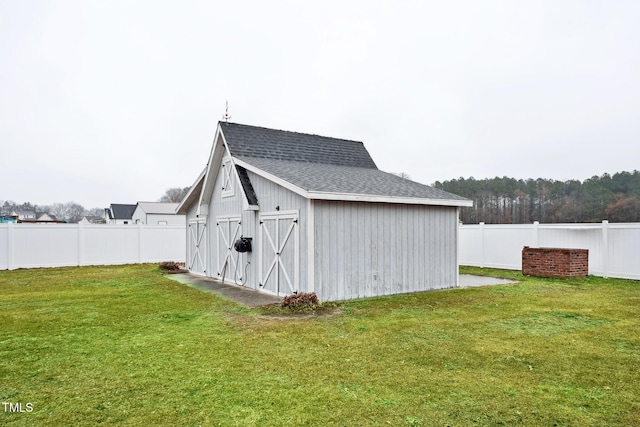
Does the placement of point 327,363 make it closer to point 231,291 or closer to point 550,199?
point 231,291

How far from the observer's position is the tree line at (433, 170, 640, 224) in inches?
1275

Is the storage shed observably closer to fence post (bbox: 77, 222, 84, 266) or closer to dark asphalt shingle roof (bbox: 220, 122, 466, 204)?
dark asphalt shingle roof (bbox: 220, 122, 466, 204)

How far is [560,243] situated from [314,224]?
10.1 metres

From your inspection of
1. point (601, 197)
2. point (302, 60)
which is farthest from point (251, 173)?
point (601, 197)

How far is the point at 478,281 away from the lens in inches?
472

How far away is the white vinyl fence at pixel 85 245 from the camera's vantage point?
15.9 m

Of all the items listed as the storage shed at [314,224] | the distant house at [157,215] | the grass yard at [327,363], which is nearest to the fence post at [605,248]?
the grass yard at [327,363]

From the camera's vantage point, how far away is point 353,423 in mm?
3285

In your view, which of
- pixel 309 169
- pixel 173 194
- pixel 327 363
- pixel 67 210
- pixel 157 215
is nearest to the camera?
pixel 327 363

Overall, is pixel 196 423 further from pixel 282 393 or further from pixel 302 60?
pixel 302 60

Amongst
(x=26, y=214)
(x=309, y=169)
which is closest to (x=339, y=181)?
(x=309, y=169)

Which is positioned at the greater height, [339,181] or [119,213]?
[339,181]

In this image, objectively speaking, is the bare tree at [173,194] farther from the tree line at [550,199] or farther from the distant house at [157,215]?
the tree line at [550,199]

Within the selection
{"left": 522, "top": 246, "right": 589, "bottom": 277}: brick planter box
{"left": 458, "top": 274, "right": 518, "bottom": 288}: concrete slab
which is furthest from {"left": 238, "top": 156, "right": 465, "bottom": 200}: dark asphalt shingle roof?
{"left": 522, "top": 246, "right": 589, "bottom": 277}: brick planter box
